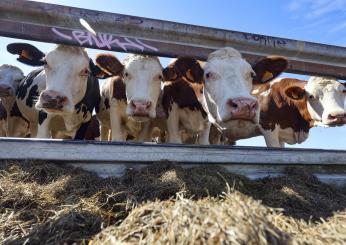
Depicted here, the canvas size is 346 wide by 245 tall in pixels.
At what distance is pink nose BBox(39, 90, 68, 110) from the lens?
4984 mm

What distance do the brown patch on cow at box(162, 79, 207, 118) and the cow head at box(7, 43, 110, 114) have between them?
1431 millimetres

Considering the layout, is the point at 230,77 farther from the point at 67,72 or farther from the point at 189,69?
the point at 67,72

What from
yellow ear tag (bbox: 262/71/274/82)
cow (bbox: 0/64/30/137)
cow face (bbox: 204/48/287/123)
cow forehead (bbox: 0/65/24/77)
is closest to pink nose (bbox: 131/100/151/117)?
cow face (bbox: 204/48/287/123)

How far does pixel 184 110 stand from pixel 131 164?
3.47 m

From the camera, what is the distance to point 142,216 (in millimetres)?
2152

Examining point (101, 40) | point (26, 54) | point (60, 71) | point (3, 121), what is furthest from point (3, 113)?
point (101, 40)

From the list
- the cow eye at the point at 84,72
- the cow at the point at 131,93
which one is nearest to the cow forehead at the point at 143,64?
the cow at the point at 131,93

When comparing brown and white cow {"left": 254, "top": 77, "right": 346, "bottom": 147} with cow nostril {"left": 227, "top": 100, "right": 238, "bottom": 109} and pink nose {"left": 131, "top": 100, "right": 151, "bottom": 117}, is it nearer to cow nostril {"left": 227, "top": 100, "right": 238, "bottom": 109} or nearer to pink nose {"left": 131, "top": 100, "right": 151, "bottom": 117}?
cow nostril {"left": 227, "top": 100, "right": 238, "bottom": 109}

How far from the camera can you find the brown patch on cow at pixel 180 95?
6.82 m

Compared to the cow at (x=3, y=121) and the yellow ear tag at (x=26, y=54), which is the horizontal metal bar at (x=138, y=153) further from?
the cow at (x=3, y=121)

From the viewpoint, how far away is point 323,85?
7.46 m

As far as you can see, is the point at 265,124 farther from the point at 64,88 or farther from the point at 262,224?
the point at 262,224

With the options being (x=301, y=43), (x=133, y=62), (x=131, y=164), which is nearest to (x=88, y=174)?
(x=131, y=164)

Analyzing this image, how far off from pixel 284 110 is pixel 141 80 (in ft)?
11.9
